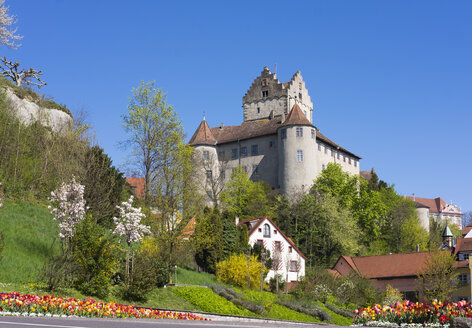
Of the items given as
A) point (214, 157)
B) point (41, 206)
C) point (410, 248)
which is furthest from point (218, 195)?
point (41, 206)

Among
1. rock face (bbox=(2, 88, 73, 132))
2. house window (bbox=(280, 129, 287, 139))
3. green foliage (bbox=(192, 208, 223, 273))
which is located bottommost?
green foliage (bbox=(192, 208, 223, 273))

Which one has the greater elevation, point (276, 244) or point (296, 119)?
point (296, 119)

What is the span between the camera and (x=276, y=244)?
56750 millimetres

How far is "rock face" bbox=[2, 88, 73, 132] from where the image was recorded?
41125mm

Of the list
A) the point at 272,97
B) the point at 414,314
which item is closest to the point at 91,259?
the point at 414,314

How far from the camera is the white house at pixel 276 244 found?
181ft

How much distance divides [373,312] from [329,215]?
5291 centimetres

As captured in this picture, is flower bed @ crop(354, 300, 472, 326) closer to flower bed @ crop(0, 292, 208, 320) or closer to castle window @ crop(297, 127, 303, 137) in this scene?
flower bed @ crop(0, 292, 208, 320)

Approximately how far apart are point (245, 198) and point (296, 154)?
10.1 m

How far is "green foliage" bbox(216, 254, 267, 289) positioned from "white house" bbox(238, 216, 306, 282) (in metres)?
10.8

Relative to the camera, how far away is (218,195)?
76438 mm

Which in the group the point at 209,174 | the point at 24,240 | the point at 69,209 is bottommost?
the point at 24,240

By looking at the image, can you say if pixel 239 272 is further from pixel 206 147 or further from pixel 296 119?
pixel 206 147

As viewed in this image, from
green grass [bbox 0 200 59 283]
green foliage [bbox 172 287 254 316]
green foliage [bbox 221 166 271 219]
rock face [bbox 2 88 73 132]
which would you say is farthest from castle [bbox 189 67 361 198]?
green foliage [bbox 172 287 254 316]
